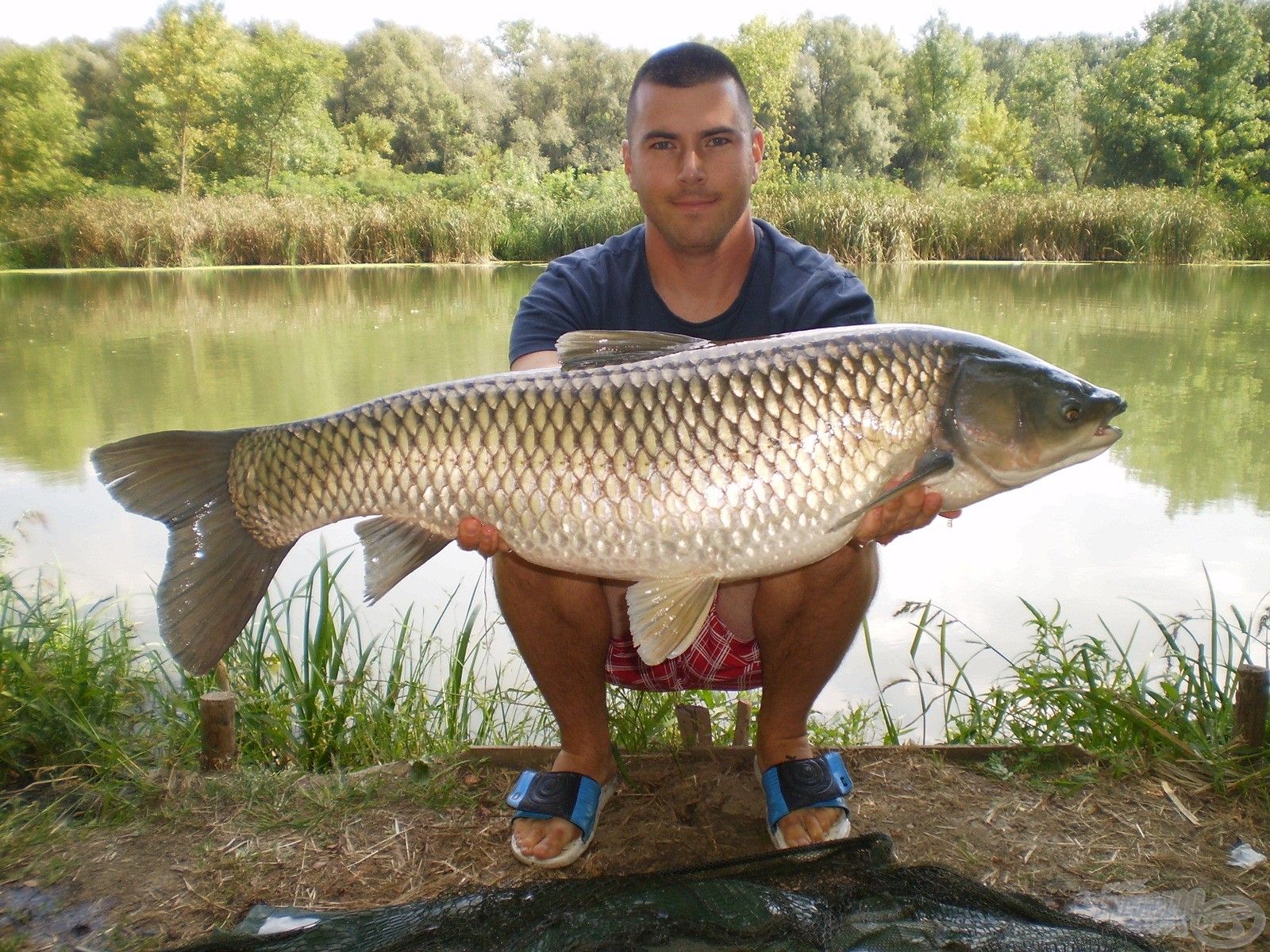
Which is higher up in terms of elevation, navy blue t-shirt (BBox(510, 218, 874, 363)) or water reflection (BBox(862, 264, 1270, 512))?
navy blue t-shirt (BBox(510, 218, 874, 363))

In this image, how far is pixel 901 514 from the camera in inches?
54.5

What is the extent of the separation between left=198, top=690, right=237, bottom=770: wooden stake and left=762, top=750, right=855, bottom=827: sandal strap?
893 millimetres

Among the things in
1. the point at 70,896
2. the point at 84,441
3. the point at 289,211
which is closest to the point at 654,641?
the point at 70,896

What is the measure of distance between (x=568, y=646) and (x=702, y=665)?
0.76ft

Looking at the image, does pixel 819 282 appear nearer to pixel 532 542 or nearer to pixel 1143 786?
pixel 532 542

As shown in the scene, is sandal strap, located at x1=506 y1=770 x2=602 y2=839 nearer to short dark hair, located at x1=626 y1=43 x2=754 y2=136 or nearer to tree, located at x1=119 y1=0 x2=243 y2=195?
short dark hair, located at x1=626 y1=43 x2=754 y2=136

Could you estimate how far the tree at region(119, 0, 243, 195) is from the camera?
84.7ft

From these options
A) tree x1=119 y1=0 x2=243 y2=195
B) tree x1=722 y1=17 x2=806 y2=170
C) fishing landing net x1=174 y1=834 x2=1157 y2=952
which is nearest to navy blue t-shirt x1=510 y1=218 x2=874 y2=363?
fishing landing net x1=174 y1=834 x2=1157 y2=952

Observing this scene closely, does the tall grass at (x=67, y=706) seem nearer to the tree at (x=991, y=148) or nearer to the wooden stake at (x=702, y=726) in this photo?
the wooden stake at (x=702, y=726)

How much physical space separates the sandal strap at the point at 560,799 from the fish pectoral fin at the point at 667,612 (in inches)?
10.7

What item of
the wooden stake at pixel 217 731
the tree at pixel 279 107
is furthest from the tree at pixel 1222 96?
the wooden stake at pixel 217 731

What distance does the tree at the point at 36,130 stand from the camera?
2275 centimetres

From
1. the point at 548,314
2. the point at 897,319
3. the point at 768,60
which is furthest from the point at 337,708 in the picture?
the point at 768,60

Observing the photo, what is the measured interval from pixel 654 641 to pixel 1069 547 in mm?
2411
